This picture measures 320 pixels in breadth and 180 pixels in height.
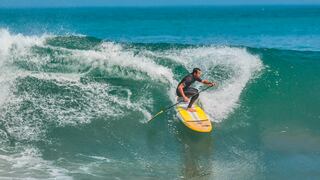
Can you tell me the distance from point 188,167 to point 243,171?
125 centimetres

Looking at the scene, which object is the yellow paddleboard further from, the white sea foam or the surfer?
the white sea foam

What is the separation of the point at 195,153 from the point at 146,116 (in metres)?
3.13

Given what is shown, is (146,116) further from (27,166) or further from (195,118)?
(27,166)

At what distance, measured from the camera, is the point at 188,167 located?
38.7ft

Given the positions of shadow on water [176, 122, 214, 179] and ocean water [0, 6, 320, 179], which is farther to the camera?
ocean water [0, 6, 320, 179]

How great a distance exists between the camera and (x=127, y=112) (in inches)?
616

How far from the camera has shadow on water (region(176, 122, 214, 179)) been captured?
11398mm

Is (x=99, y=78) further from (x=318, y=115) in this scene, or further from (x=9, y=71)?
(x=318, y=115)

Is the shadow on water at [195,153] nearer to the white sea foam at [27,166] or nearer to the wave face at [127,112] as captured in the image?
the wave face at [127,112]

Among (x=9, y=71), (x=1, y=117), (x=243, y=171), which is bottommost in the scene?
(x=243, y=171)

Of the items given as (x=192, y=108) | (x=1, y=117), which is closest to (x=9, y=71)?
(x=1, y=117)

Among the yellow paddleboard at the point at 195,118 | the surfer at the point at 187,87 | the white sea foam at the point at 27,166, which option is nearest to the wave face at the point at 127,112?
the white sea foam at the point at 27,166

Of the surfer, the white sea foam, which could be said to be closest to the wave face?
the white sea foam

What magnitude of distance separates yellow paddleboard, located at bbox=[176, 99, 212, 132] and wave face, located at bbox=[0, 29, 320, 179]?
0.28 metres
